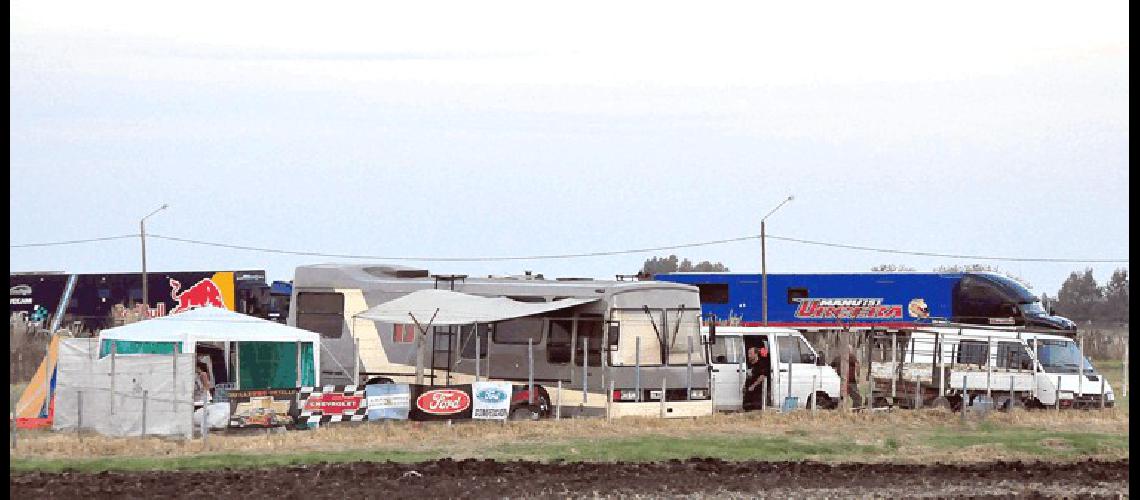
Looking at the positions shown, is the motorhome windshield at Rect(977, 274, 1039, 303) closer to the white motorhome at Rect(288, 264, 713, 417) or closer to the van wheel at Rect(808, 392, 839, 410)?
the van wheel at Rect(808, 392, 839, 410)

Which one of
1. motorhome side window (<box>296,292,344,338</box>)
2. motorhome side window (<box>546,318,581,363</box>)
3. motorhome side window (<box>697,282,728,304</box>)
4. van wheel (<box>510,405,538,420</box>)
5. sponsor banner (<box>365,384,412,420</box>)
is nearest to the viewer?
sponsor banner (<box>365,384,412,420</box>)

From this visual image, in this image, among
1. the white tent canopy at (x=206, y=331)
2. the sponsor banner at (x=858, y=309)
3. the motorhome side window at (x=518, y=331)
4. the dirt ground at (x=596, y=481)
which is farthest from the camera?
the sponsor banner at (x=858, y=309)

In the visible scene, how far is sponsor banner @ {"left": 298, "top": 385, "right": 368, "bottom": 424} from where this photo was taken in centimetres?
2711

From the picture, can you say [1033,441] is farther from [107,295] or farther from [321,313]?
[107,295]

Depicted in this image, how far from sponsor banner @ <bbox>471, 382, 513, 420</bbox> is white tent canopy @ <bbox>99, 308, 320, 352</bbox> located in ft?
9.78

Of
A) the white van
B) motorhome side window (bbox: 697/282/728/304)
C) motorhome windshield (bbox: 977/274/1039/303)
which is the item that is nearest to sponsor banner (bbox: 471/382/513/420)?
the white van

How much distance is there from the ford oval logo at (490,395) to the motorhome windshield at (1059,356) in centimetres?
1124

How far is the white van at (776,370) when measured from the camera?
31.3m

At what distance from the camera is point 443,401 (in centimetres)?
2806

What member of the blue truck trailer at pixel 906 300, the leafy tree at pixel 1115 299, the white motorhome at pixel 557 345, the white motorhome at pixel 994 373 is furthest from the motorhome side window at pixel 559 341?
the leafy tree at pixel 1115 299

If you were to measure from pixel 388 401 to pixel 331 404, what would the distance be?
0.99 m

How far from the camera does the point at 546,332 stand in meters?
29.3

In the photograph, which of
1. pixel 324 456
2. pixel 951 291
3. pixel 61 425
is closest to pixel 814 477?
pixel 324 456

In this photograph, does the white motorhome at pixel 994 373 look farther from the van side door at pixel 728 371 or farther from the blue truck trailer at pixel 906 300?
the blue truck trailer at pixel 906 300
